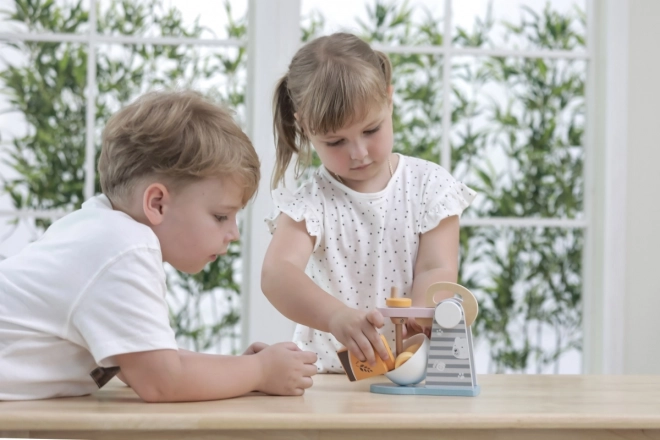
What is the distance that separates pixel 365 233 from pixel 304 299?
0.84 feet

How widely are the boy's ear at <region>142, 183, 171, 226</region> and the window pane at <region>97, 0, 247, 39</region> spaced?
160 centimetres

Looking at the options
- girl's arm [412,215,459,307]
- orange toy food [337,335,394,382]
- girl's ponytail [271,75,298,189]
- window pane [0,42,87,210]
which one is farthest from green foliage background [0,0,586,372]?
orange toy food [337,335,394,382]

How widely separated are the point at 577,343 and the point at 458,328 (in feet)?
5.80

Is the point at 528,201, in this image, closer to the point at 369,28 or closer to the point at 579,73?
the point at 579,73

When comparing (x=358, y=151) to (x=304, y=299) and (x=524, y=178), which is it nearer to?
(x=304, y=299)

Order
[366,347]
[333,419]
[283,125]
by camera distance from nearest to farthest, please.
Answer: [333,419] → [366,347] → [283,125]

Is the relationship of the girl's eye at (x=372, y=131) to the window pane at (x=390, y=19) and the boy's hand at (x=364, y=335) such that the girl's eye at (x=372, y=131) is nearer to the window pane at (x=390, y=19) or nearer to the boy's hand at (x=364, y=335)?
the boy's hand at (x=364, y=335)

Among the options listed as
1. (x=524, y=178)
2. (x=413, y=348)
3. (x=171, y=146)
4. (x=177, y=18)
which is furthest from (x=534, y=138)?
(x=171, y=146)

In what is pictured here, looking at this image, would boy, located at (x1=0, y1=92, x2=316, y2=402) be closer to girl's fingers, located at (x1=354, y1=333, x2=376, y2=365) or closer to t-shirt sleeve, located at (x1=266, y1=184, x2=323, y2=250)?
girl's fingers, located at (x1=354, y1=333, x2=376, y2=365)

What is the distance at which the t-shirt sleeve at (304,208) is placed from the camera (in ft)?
5.10

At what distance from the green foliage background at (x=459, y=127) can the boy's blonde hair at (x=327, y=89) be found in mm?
997

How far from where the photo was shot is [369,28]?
8.82 ft

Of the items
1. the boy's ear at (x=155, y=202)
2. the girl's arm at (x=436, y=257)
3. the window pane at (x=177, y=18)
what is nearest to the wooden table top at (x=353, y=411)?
the boy's ear at (x=155, y=202)

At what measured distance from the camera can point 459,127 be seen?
2.72 meters
